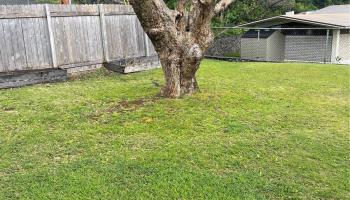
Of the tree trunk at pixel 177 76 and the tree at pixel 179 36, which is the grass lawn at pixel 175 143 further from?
the tree at pixel 179 36

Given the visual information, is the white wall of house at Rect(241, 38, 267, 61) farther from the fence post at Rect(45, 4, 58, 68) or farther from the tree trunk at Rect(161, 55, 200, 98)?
the tree trunk at Rect(161, 55, 200, 98)

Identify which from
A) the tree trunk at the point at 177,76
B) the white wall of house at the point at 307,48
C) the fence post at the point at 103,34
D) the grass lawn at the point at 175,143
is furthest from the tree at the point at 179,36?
the white wall of house at the point at 307,48

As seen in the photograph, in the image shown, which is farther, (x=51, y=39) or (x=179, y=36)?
(x=51, y=39)

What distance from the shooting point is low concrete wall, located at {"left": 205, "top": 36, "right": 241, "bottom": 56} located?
17.7m

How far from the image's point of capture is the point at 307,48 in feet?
54.6

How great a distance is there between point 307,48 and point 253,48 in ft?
7.96

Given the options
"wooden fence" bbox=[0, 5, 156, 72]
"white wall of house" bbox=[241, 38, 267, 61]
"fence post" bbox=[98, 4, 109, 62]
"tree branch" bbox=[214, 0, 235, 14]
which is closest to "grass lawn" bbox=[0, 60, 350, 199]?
"wooden fence" bbox=[0, 5, 156, 72]

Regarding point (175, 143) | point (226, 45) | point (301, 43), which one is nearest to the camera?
point (175, 143)

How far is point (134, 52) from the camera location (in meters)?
11.5

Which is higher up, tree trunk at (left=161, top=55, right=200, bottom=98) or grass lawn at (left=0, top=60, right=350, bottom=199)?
tree trunk at (left=161, top=55, right=200, bottom=98)

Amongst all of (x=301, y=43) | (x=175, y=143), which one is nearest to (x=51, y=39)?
(x=175, y=143)

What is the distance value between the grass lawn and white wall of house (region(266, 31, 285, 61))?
9267 millimetres

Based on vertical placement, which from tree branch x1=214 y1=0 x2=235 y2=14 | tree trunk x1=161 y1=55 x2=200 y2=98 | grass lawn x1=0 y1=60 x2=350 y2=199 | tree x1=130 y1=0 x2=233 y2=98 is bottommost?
grass lawn x1=0 y1=60 x2=350 y2=199

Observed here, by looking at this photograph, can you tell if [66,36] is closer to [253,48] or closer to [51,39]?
[51,39]
